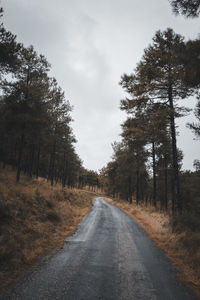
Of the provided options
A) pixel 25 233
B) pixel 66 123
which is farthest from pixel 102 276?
pixel 66 123

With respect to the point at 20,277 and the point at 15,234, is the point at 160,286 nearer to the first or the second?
the point at 20,277

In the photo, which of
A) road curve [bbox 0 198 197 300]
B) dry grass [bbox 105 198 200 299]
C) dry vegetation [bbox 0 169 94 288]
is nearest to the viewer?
road curve [bbox 0 198 197 300]

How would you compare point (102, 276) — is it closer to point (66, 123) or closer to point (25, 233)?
point (25, 233)

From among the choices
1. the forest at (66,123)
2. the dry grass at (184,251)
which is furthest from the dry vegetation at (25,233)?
the dry grass at (184,251)

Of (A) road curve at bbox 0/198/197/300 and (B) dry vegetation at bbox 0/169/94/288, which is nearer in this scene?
(A) road curve at bbox 0/198/197/300

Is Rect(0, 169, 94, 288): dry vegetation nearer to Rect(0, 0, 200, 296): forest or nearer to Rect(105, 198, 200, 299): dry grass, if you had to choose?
Rect(0, 0, 200, 296): forest

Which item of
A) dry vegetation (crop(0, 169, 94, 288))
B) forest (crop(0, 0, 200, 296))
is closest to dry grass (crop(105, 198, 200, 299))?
forest (crop(0, 0, 200, 296))

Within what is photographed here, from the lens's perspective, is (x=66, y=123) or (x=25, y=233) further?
(x=66, y=123)

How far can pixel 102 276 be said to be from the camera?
4.65m

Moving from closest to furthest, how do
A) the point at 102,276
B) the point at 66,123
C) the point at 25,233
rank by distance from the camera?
1. the point at 102,276
2. the point at 25,233
3. the point at 66,123

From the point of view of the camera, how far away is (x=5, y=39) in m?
11.7

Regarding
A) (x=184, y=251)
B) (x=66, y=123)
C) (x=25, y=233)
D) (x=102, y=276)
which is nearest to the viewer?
(x=102, y=276)

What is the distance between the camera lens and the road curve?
12.5 feet

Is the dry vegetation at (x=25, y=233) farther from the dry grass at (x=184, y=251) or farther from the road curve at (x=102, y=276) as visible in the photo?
the dry grass at (x=184, y=251)
